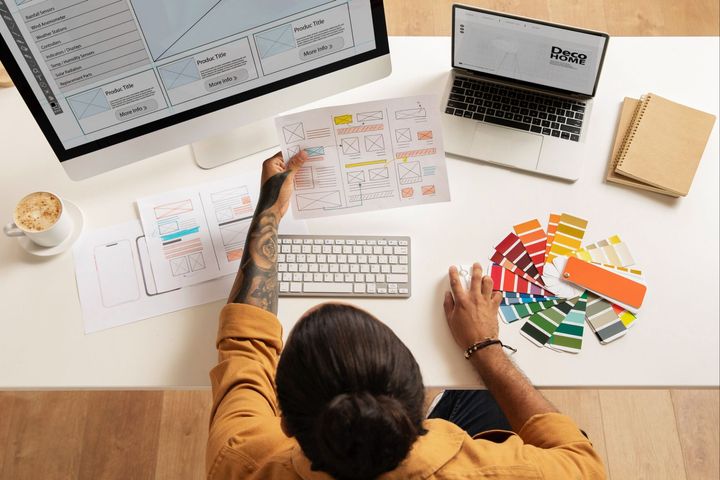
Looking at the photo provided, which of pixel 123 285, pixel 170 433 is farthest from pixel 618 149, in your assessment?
pixel 170 433

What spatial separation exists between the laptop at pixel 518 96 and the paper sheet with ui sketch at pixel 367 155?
104 millimetres

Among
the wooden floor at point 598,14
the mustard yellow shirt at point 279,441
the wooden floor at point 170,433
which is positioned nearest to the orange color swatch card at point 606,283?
the mustard yellow shirt at point 279,441

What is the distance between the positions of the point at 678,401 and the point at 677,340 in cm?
78

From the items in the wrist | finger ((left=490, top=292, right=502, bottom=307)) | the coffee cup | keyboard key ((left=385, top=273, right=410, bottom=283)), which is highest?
the coffee cup

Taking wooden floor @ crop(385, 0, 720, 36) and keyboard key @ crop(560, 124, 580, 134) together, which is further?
wooden floor @ crop(385, 0, 720, 36)

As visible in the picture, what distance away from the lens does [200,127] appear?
3.53 ft

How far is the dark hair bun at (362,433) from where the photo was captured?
681 millimetres

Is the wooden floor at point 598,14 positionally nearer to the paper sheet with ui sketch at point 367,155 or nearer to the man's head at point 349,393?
the paper sheet with ui sketch at point 367,155

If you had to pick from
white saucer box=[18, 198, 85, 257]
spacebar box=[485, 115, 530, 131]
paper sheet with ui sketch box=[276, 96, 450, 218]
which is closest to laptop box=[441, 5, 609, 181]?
spacebar box=[485, 115, 530, 131]

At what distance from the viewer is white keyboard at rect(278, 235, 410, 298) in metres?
1.10

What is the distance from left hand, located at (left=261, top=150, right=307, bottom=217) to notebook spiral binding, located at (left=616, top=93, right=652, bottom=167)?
1.93ft

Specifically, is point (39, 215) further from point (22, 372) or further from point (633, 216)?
point (633, 216)

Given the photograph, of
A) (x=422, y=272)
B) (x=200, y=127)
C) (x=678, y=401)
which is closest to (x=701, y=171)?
(x=422, y=272)

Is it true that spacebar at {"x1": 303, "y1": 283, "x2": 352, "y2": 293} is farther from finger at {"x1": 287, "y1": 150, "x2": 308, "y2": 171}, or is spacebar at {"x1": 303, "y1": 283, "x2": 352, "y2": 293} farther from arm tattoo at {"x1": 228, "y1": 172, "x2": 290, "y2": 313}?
finger at {"x1": 287, "y1": 150, "x2": 308, "y2": 171}
